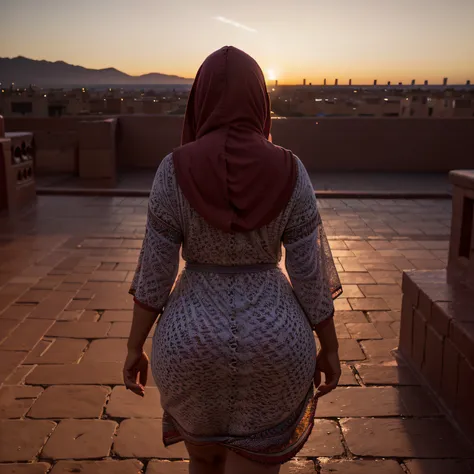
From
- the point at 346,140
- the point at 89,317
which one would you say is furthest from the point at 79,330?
the point at 346,140

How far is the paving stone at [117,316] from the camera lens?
13.8 feet

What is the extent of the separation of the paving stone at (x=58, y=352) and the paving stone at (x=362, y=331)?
1.77 metres

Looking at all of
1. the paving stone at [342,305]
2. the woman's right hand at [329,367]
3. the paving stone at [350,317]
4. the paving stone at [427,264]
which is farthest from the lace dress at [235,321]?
the paving stone at [427,264]

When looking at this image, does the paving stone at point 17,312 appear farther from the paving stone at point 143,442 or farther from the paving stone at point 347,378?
the paving stone at point 347,378

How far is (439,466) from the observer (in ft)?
8.18

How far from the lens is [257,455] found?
161 centimetres

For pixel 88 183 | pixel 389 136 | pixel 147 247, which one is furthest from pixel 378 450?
pixel 389 136

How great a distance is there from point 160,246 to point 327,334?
0.56 meters

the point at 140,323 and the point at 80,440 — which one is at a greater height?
the point at 140,323

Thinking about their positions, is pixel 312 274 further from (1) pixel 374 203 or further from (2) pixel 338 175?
(2) pixel 338 175

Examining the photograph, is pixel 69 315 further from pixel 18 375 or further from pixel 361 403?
pixel 361 403

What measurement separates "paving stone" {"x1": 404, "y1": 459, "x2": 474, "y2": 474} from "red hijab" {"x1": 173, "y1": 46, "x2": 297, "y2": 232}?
1.54 metres

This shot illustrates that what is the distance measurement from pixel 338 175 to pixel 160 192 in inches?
400

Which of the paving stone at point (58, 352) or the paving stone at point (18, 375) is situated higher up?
the paving stone at point (18, 375)
